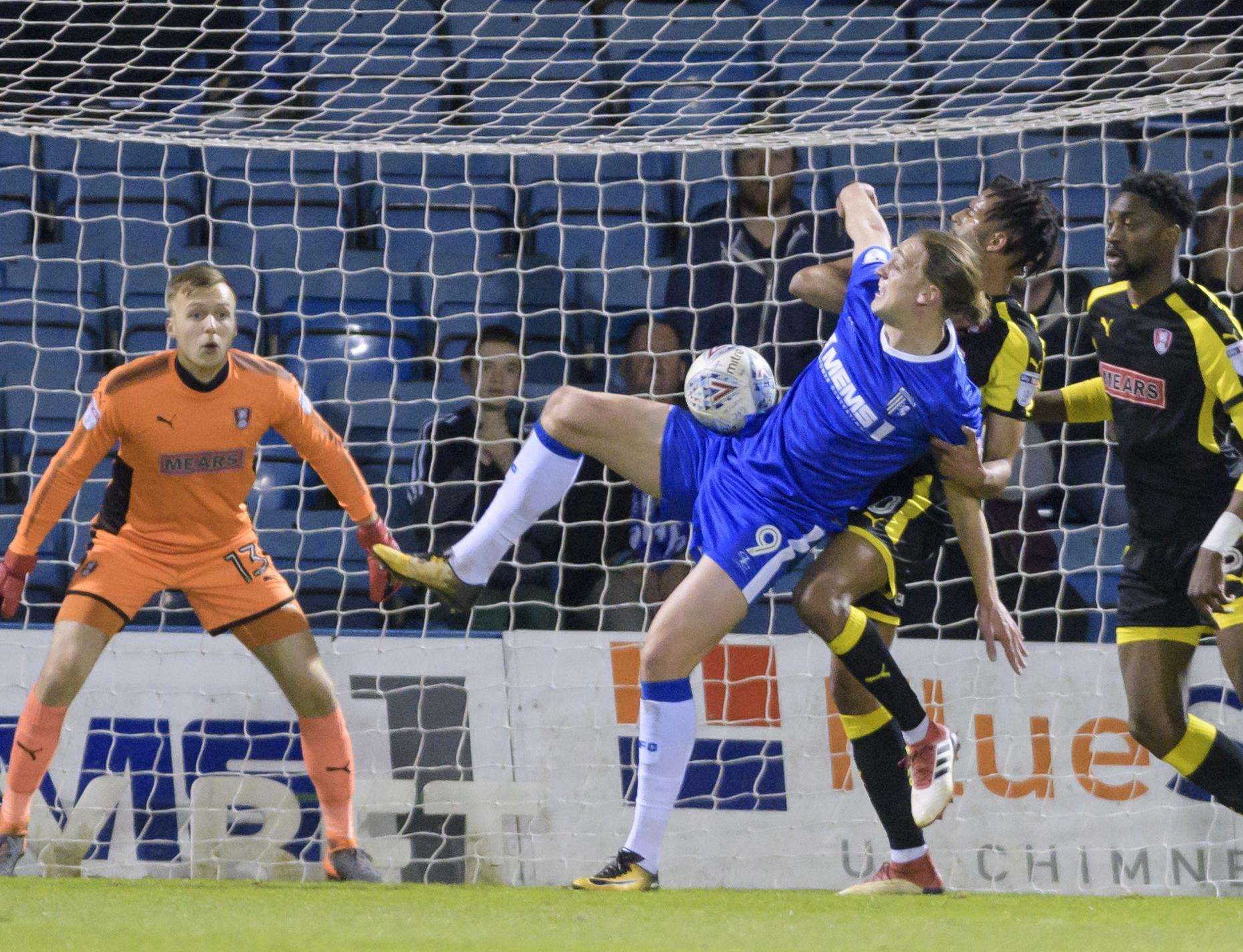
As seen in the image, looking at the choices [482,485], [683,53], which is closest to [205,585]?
[482,485]

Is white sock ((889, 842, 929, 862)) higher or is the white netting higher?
the white netting

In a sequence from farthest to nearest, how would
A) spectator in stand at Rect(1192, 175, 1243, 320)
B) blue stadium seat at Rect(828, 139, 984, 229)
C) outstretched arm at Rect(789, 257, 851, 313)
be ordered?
1. blue stadium seat at Rect(828, 139, 984, 229)
2. spectator in stand at Rect(1192, 175, 1243, 320)
3. outstretched arm at Rect(789, 257, 851, 313)

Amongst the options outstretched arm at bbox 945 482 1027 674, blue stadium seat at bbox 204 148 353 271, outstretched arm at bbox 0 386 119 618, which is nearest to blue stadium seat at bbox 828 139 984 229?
blue stadium seat at bbox 204 148 353 271

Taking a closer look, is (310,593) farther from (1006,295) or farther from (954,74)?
(954,74)

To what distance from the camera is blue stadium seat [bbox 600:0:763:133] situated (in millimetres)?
6402

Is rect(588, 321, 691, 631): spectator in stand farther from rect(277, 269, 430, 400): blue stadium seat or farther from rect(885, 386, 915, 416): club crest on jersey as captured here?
rect(885, 386, 915, 416): club crest on jersey

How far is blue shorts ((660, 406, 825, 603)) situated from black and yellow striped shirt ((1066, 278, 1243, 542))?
0.93m

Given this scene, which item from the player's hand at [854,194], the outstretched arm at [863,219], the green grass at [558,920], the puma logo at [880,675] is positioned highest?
the player's hand at [854,194]

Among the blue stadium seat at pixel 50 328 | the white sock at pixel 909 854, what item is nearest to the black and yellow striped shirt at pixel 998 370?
the white sock at pixel 909 854

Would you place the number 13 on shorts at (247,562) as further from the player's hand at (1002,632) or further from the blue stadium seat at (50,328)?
the player's hand at (1002,632)

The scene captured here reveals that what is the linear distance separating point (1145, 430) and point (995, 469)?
570mm

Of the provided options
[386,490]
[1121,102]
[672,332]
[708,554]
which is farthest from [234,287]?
[1121,102]

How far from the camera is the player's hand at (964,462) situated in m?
3.65

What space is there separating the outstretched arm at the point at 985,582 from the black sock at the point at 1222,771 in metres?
0.56
